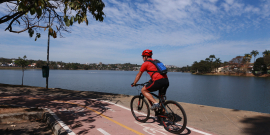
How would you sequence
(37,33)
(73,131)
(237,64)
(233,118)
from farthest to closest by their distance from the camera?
1. (237,64)
2. (37,33)
3. (233,118)
4. (73,131)

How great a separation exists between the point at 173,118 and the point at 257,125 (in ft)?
7.98

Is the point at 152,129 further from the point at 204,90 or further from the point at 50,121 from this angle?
the point at 204,90

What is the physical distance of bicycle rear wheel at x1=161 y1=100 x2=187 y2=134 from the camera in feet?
12.9

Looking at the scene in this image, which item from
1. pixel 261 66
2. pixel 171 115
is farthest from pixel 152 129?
pixel 261 66

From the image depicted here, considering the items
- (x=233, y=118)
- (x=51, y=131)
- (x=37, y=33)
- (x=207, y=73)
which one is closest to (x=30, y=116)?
(x=51, y=131)

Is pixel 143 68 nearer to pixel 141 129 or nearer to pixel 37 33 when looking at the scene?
pixel 141 129

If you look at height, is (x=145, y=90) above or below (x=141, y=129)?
above

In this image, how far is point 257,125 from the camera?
463 centimetres

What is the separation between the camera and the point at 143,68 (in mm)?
4355

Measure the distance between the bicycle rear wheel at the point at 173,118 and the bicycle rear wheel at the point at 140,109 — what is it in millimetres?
681

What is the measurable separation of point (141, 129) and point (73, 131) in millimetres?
1604

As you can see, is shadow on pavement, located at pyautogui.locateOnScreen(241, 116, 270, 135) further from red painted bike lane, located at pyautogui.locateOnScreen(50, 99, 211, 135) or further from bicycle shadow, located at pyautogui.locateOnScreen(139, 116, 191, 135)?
bicycle shadow, located at pyautogui.locateOnScreen(139, 116, 191, 135)

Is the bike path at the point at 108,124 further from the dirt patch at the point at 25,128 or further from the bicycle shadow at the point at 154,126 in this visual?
the dirt patch at the point at 25,128

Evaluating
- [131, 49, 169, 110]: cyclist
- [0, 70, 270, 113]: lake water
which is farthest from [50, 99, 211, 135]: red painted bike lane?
[0, 70, 270, 113]: lake water
